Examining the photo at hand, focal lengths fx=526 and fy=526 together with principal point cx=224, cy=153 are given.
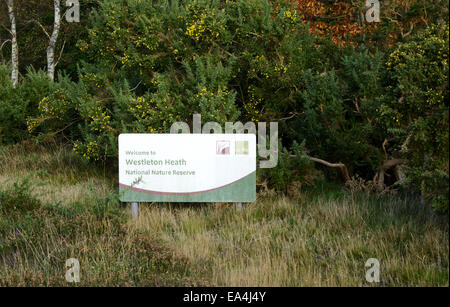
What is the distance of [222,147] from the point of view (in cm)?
757

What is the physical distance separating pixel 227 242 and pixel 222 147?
1.73 m

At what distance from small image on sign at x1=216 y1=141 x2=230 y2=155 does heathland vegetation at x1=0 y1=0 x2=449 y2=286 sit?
2.89 ft

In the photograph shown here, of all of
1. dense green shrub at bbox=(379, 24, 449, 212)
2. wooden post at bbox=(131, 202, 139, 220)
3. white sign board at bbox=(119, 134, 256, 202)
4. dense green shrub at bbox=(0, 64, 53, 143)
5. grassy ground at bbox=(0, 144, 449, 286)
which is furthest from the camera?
dense green shrub at bbox=(0, 64, 53, 143)

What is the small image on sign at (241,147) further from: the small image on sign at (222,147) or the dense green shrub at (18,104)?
the dense green shrub at (18,104)

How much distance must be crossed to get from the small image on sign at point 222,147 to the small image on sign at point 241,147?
0.38 ft

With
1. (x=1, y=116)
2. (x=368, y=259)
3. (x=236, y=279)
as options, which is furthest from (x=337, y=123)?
(x=1, y=116)

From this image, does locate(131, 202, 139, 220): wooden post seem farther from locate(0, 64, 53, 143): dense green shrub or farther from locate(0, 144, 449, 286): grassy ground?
locate(0, 64, 53, 143): dense green shrub

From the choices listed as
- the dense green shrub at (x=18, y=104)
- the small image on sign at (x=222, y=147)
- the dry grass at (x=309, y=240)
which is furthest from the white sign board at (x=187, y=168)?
the dense green shrub at (x=18, y=104)

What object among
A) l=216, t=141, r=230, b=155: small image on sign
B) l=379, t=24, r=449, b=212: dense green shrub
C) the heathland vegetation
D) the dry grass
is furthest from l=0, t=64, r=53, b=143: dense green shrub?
l=379, t=24, r=449, b=212: dense green shrub

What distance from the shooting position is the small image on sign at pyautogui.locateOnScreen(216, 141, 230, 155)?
7.56 meters

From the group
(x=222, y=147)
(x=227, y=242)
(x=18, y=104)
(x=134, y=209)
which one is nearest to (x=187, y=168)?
(x=222, y=147)

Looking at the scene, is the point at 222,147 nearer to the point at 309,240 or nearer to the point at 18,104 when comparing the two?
the point at 309,240

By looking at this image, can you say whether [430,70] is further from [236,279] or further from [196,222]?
[196,222]

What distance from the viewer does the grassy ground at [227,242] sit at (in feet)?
17.1
